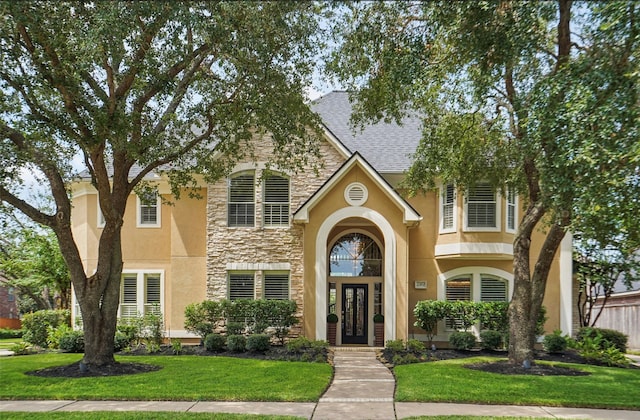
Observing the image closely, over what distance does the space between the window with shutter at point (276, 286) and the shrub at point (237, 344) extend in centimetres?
255

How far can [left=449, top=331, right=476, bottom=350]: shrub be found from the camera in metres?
18.6

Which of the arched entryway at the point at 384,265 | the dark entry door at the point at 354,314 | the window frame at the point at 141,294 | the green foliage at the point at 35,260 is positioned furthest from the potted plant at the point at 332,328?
the green foliage at the point at 35,260

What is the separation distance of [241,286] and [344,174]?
5421mm

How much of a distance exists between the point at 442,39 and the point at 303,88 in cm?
382

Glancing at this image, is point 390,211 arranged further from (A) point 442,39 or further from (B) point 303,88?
(A) point 442,39

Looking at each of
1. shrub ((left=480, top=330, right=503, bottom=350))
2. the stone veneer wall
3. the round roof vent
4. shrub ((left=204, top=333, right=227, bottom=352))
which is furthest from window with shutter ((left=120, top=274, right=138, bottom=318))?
shrub ((left=480, top=330, right=503, bottom=350))

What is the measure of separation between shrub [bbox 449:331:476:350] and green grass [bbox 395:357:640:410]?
3876 millimetres

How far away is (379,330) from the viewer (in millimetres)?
20297

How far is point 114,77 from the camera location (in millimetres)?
12977

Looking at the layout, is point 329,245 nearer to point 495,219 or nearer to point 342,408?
point 495,219

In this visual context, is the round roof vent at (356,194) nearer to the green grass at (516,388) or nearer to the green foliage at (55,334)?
the green grass at (516,388)

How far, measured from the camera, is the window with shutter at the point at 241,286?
20.7 m

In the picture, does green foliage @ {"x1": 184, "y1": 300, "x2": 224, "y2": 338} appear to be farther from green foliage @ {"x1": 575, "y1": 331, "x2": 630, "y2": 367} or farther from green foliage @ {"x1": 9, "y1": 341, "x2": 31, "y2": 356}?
green foliage @ {"x1": 575, "y1": 331, "x2": 630, "y2": 367}

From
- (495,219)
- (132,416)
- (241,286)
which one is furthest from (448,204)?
(132,416)
